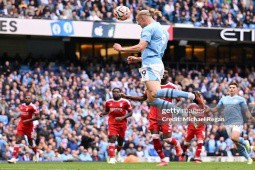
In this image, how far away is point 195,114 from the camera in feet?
71.6

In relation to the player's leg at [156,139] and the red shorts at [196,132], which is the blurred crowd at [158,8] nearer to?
the red shorts at [196,132]

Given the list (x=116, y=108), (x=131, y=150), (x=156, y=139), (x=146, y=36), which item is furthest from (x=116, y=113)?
(x=146, y=36)

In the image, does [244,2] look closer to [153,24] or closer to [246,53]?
[246,53]

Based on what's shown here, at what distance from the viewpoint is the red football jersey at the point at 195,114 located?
2152 centimetres

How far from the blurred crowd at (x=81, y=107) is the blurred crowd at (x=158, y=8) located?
2.24 metres

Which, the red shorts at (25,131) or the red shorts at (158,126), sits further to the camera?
the red shorts at (25,131)

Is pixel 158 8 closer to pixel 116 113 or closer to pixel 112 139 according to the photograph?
pixel 116 113

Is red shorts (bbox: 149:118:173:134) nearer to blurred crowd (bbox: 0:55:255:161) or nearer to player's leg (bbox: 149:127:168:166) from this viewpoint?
player's leg (bbox: 149:127:168:166)

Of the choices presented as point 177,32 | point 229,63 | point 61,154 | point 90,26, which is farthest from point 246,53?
point 61,154

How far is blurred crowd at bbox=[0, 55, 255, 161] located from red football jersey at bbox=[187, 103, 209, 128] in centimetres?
231

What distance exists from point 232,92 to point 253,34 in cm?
1801

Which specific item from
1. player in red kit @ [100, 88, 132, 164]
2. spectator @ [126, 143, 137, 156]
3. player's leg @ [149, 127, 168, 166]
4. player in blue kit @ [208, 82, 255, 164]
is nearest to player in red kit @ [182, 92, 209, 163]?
player in red kit @ [100, 88, 132, 164]

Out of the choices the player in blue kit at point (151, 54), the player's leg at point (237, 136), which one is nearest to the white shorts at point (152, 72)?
the player in blue kit at point (151, 54)

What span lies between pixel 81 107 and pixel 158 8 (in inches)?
300
